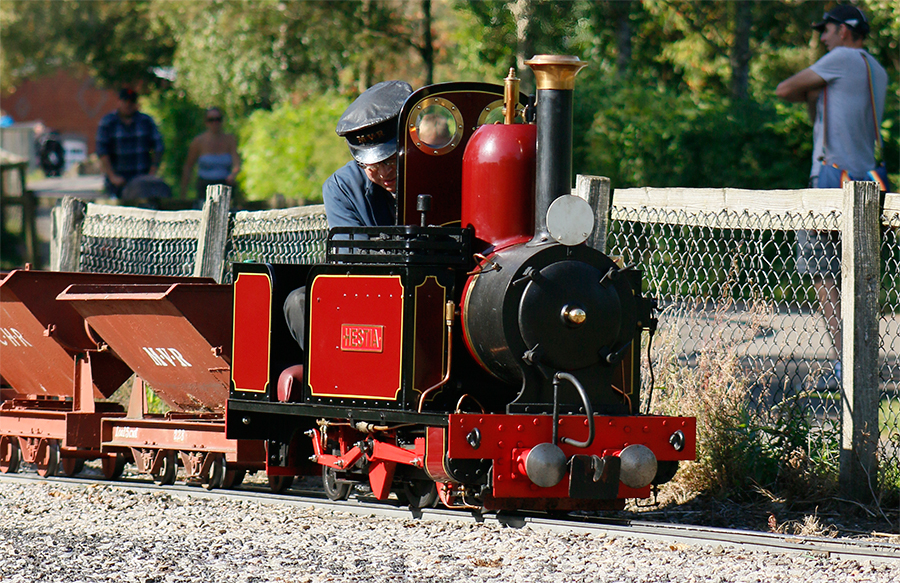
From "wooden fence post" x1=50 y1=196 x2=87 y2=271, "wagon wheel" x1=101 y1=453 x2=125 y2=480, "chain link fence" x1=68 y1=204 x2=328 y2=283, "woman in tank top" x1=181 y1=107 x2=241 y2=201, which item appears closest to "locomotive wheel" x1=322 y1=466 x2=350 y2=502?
"chain link fence" x1=68 y1=204 x2=328 y2=283

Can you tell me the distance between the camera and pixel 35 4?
32031mm

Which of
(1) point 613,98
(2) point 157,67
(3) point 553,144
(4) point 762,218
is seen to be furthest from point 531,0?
(2) point 157,67

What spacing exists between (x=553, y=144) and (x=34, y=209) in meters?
14.0

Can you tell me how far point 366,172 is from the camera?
6180 mm

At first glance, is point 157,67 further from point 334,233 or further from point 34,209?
point 334,233

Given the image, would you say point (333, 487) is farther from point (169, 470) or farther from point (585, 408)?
point (585, 408)

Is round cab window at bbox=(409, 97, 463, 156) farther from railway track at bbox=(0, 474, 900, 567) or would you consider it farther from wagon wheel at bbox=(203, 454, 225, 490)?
wagon wheel at bbox=(203, 454, 225, 490)

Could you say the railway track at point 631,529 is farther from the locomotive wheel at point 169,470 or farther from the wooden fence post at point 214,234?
the wooden fence post at point 214,234

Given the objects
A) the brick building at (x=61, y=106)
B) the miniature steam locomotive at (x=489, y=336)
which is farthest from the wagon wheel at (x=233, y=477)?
the brick building at (x=61, y=106)

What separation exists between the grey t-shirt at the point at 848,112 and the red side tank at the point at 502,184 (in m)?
3.40

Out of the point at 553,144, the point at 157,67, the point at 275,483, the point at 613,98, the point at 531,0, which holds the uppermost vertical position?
the point at 157,67

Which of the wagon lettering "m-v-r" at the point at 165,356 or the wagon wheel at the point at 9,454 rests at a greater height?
the wagon lettering "m-v-r" at the point at 165,356

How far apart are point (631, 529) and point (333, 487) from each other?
5.73ft

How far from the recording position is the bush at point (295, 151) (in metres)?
18.9
